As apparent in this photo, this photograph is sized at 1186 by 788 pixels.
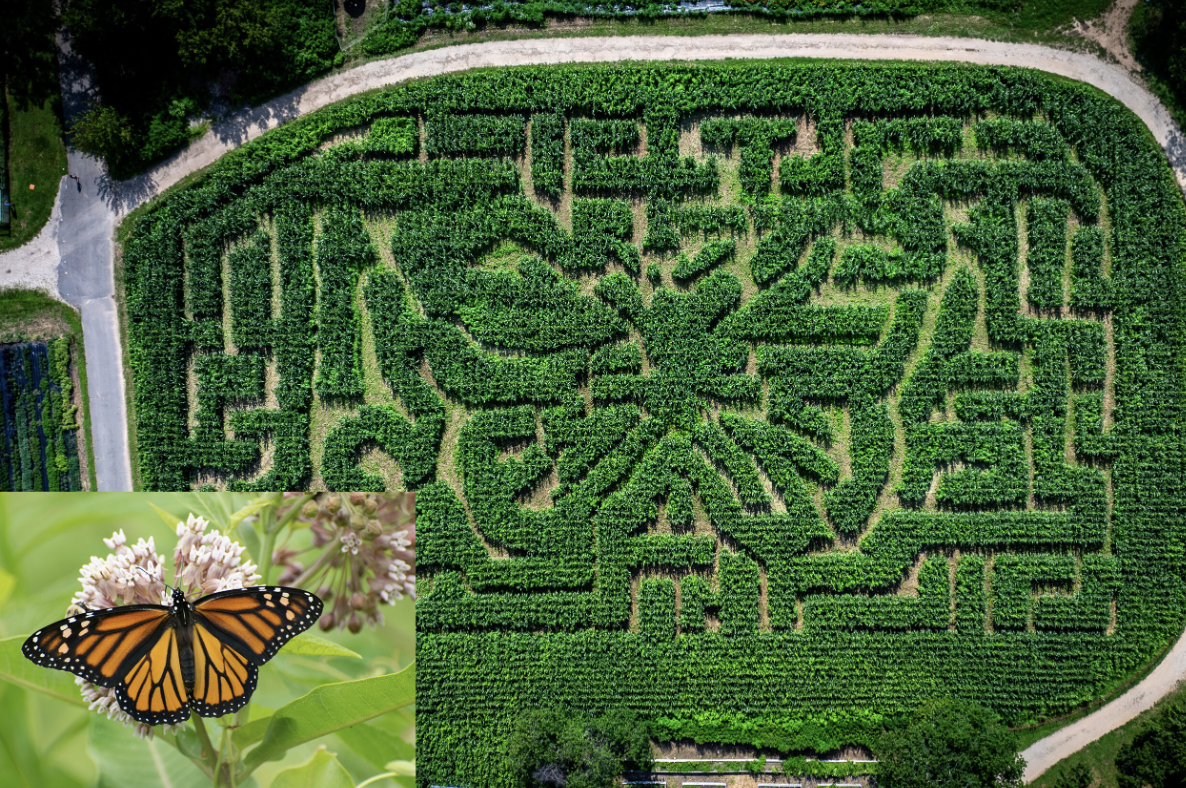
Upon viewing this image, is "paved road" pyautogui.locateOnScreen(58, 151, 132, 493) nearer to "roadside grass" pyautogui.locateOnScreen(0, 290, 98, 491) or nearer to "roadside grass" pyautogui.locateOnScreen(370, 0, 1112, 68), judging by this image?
"roadside grass" pyautogui.locateOnScreen(0, 290, 98, 491)

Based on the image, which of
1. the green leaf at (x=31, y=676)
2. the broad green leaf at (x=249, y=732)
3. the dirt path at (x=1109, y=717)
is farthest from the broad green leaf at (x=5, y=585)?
the dirt path at (x=1109, y=717)

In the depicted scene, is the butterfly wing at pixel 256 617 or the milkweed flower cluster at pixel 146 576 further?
the milkweed flower cluster at pixel 146 576

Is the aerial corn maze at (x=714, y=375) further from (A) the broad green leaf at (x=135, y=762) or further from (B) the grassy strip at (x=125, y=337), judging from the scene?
(A) the broad green leaf at (x=135, y=762)

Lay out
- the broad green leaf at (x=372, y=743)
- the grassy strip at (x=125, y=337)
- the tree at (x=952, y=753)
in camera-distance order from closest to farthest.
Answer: the broad green leaf at (x=372, y=743) → the tree at (x=952, y=753) → the grassy strip at (x=125, y=337)

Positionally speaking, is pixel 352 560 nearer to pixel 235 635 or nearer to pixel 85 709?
pixel 235 635

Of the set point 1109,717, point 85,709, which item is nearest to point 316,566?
point 85,709

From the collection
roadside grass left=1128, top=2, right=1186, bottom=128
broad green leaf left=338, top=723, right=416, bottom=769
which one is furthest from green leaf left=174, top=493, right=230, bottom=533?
roadside grass left=1128, top=2, right=1186, bottom=128

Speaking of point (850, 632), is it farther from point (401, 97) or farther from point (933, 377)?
point (401, 97)
